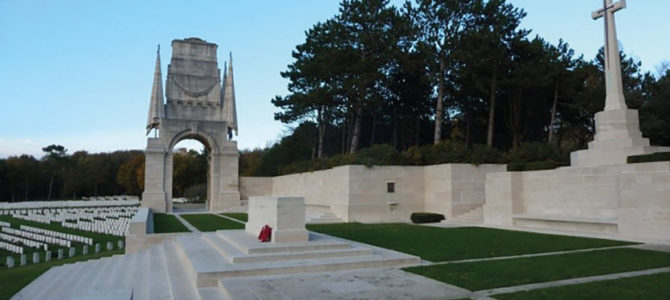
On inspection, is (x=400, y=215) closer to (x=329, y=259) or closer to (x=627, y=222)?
(x=627, y=222)

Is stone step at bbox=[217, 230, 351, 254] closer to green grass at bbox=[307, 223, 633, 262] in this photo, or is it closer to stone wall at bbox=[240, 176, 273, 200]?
green grass at bbox=[307, 223, 633, 262]

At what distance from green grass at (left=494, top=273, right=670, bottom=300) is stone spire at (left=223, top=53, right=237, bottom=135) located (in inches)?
1208

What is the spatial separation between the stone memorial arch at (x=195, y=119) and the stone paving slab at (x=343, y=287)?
86.6 ft

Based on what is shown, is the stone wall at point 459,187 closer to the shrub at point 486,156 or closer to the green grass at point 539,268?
the shrub at point 486,156

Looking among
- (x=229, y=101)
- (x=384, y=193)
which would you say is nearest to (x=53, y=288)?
(x=384, y=193)

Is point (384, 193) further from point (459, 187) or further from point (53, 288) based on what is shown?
point (53, 288)

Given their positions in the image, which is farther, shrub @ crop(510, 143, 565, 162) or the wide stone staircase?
shrub @ crop(510, 143, 565, 162)

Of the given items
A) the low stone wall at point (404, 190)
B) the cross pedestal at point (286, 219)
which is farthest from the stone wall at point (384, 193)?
the cross pedestal at point (286, 219)

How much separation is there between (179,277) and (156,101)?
2709 centimetres

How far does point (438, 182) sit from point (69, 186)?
6815 centimetres

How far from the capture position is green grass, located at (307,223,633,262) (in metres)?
10.4

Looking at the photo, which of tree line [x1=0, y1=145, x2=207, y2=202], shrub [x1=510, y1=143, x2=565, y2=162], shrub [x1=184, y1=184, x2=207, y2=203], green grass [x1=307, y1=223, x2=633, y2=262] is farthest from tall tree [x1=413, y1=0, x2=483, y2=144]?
tree line [x1=0, y1=145, x2=207, y2=202]

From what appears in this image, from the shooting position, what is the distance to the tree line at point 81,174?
62594 mm

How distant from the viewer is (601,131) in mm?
16453
